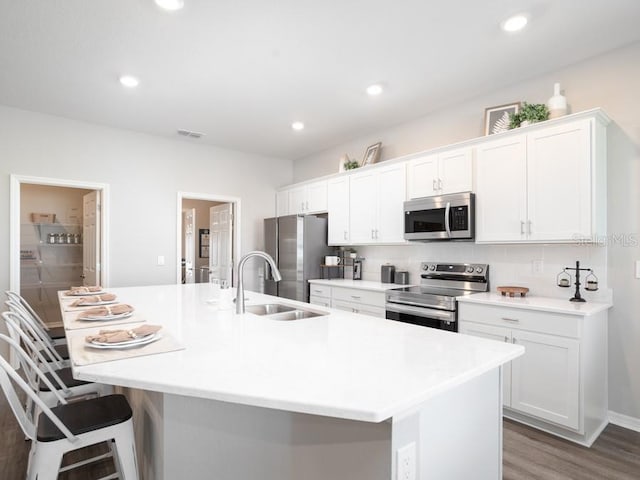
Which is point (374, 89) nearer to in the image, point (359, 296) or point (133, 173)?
point (359, 296)

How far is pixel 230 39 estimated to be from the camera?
258 cm

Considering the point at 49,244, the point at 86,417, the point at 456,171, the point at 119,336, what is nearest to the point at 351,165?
the point at 456,171

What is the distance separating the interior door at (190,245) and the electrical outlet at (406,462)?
6.36 metres

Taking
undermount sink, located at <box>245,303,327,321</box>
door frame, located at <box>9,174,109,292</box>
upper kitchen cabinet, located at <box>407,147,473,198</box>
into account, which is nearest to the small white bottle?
upper kitchen cabinet, located at <box>407,147,473,198</box>

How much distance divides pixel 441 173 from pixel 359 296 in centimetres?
150

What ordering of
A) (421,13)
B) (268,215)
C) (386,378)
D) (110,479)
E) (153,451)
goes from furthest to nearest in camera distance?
(268,215)
(421,13)
(110,479)
(153,451)
(386,378)

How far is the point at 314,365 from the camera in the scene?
127cm

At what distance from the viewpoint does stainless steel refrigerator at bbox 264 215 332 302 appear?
4.77m

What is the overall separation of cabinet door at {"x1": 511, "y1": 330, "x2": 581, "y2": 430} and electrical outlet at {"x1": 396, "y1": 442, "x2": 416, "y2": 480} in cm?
183

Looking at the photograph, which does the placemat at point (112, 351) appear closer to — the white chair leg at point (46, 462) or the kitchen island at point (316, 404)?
the kitchen island at point (316, 404)

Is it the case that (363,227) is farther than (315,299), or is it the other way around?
(315,299)

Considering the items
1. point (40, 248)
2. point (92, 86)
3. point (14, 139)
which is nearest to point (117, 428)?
point (92, 86)

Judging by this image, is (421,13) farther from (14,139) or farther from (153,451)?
(14,139)

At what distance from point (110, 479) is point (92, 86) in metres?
3.11
